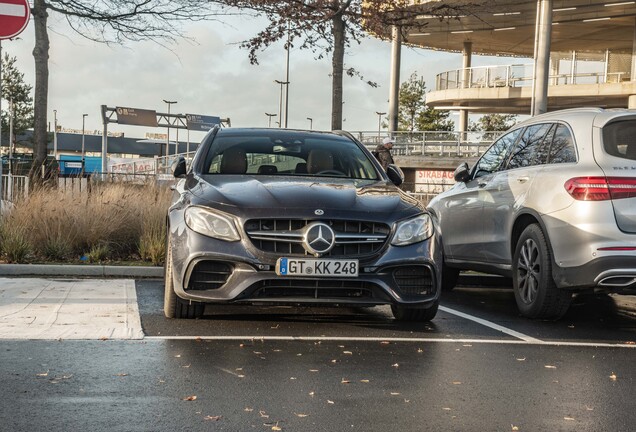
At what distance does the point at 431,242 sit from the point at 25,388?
3374mm

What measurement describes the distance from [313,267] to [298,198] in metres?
0.60

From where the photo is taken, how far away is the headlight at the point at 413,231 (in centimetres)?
716

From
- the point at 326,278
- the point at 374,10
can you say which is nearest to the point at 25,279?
the point at 326,278

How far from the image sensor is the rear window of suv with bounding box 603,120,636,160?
7.57 m

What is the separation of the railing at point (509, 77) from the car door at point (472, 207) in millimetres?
43543

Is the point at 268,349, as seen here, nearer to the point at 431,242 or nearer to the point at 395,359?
the point at 395,359

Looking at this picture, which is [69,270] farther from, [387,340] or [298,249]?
[387,340]

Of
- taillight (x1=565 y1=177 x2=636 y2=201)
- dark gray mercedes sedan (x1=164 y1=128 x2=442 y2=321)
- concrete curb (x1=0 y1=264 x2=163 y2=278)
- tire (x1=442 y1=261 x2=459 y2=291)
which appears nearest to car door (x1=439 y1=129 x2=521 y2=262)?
tire (x1=442 y1=261 x2=459 y2=291)

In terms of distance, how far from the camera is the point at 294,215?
6992 mm

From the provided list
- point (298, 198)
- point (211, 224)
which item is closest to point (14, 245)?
point (211, 224)

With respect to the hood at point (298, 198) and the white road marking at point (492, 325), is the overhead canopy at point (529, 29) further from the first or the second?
the hood at point (298, 198)

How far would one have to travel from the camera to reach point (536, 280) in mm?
8211

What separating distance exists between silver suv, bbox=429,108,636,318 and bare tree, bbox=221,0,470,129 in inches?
330

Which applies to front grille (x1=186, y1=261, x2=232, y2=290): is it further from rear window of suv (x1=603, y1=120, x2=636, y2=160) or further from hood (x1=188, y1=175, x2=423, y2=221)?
rear window of suv (x1=603, y1=120, x2=636, y2=160)
